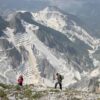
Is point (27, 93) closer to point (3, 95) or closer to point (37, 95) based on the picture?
point (37, 95)

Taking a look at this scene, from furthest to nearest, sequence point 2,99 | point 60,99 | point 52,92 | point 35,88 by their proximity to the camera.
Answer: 1. point 35,88
2. point 52,92
3. point 60,99
4. point 2,99

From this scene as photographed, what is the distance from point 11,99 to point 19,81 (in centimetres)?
1194

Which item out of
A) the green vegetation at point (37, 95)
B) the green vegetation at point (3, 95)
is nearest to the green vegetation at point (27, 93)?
the green vegetation at point (37, 95)

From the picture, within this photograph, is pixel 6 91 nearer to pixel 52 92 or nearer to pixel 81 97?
pixel 52 92

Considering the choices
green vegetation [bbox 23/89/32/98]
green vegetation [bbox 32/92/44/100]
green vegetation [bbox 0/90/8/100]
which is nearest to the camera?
green vegetation [bbox 0/90/8/100]

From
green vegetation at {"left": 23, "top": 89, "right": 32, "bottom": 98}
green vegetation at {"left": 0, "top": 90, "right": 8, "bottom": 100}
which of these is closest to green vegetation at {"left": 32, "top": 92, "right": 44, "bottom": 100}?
green vegetation at {"left": 23, "top": 89, "right": 32, "bottom": 98}

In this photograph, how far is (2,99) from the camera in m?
56.8

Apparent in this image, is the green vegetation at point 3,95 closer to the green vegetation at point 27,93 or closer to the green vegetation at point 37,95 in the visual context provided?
the green vegetation at point 27,93

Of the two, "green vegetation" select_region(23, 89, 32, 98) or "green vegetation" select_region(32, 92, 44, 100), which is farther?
"green vegetation" select_region(23, 89, 32, 98)

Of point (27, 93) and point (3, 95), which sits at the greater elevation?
point (27, 93)

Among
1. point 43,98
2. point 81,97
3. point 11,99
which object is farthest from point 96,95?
point 11,99

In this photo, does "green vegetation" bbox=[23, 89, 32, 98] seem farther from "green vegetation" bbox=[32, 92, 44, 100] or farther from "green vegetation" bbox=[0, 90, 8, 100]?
"green vegetation" bbox=[0, 90, 8, 100]

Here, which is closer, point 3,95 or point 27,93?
point 3,95

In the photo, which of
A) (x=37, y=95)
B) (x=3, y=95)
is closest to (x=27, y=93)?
(x=37, y=95)
